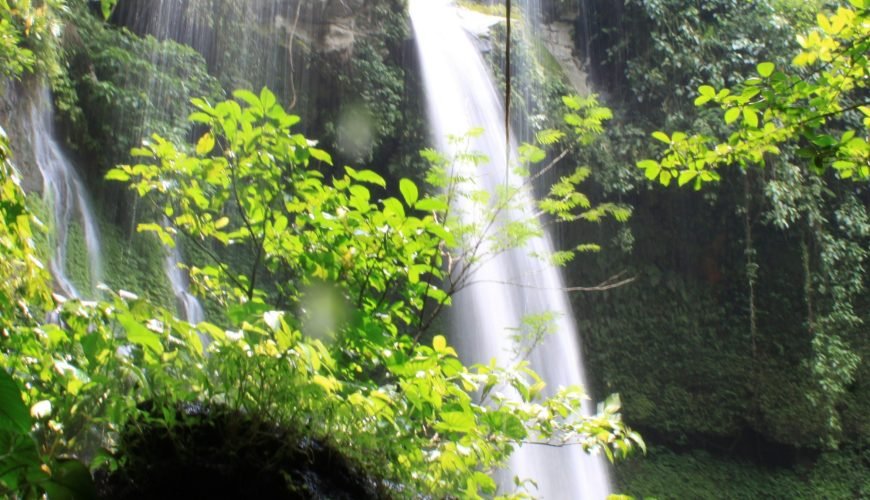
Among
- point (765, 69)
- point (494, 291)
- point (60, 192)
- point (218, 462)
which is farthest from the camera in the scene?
point (494, 291)

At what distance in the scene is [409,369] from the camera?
184cm

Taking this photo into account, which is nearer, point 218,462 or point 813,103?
point 218,462

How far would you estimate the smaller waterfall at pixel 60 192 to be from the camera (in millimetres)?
5688

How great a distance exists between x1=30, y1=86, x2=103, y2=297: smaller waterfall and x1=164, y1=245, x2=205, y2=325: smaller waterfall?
2.46 feet

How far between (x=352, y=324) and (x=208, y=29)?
7330 millimetres

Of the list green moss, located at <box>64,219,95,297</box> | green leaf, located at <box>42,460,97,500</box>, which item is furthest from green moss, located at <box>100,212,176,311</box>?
green leaf, located at <box>42,460,97,500</box>

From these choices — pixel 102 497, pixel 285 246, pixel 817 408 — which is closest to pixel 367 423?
pixel 102 497

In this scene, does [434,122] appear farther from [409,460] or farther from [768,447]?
[409,460]

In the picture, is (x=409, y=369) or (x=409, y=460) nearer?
(x=409, y=460)

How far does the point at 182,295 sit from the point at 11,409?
6.11 metres

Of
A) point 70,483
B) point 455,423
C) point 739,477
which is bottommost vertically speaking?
point 739,477

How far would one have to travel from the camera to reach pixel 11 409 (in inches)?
34.4

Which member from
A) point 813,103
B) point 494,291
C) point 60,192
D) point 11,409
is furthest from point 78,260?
point 813,103

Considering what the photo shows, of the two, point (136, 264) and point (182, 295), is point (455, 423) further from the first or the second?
point (136, 264)
